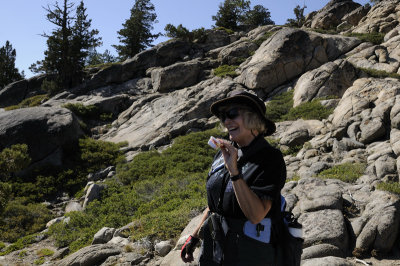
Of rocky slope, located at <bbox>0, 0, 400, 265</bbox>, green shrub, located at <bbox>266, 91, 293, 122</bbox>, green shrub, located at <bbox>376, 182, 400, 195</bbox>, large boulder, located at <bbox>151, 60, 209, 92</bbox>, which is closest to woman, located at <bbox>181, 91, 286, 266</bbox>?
rocky slope, located at <bbox>0, 0, 400, 265</bbox>

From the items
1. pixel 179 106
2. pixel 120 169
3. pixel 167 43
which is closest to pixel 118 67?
pixel 167 43

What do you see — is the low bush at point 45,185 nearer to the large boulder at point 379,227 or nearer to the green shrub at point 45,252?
the green shrub at point 45,252

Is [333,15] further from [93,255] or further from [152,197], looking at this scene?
[93,255]

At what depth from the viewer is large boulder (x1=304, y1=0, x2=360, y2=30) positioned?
126ft

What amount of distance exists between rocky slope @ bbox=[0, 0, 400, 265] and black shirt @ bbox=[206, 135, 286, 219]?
2.83 metres

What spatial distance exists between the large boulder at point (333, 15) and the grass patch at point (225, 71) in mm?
18676

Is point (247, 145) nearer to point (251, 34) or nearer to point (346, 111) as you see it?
point (346, 111)

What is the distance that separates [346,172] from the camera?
8.46 metres

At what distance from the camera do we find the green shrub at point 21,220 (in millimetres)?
10398

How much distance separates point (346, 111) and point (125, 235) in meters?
10.4

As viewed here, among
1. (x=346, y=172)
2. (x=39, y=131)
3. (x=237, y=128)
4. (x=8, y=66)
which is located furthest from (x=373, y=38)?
(x=8, y=66)

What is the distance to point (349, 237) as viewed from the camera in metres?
5.41

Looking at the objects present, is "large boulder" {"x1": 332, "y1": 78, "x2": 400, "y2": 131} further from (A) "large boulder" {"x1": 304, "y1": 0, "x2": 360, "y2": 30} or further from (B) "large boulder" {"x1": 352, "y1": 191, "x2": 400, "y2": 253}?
(A) "large boulder" {"x1": 304, "y1": 0, "x2": 360, "y2": 30}

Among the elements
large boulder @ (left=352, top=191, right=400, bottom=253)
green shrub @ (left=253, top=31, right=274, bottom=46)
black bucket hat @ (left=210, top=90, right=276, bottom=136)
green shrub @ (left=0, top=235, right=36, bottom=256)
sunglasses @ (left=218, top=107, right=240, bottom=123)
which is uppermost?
green shrub @ (left=253, top=31, right=274, bottom=46)
